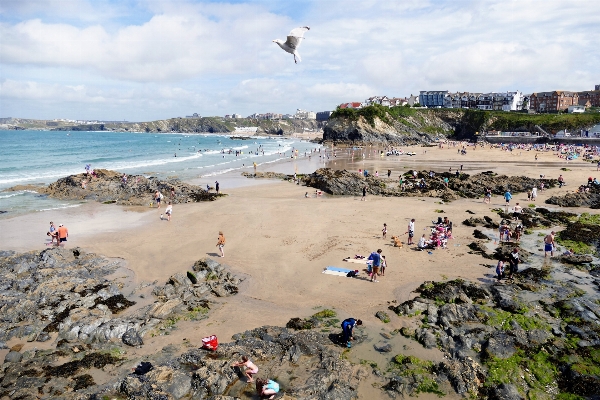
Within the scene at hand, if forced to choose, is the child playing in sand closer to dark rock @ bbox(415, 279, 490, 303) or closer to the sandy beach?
the sandy beach

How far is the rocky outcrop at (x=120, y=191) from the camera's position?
31156 millimetres

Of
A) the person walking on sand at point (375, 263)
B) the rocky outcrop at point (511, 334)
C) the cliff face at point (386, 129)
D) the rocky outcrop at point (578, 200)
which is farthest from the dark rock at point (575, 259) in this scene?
the cliff face at point (386, 129)

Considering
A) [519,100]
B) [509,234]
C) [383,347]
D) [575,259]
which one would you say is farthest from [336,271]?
[519,100]

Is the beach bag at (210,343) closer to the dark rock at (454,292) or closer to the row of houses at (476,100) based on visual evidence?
the dark rock at (454,292)

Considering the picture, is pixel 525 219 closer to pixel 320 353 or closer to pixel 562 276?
pixel 562 276

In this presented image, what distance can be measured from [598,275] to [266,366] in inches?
569

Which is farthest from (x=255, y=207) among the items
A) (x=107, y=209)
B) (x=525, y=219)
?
(x=525, y=219)

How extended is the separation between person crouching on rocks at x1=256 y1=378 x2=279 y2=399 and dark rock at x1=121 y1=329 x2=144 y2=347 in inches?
175

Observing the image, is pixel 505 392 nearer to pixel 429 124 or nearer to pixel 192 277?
pixel 192 277

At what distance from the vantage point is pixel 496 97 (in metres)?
137

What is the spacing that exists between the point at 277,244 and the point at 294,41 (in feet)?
38.0

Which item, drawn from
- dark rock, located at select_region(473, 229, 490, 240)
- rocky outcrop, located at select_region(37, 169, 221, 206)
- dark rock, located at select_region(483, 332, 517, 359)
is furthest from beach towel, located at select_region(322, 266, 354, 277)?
rocky outcrop, located at select_region(37, 169, 221, 206)

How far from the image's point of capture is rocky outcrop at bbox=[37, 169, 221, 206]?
3116 centimetres

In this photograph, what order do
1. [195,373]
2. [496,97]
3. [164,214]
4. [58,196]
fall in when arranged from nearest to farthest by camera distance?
[195,373], [164,214], [58,196], [496,97]
